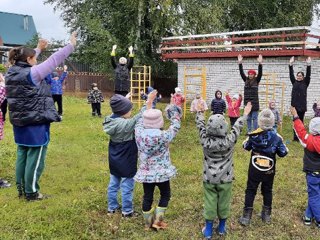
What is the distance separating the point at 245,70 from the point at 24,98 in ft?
44.2

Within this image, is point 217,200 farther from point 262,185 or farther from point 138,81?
point 138,81

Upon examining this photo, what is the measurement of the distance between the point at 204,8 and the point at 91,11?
7.38 metres

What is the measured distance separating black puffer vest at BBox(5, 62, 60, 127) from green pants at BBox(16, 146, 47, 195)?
37 cm

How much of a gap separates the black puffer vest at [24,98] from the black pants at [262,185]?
2.59 metres

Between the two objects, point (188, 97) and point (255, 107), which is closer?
point (255, 107)

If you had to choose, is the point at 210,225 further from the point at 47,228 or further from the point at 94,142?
the point at 94,142

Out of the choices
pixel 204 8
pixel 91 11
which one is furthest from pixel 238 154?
pixel 91 11

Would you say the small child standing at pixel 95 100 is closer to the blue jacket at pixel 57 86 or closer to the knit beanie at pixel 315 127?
the blue jacket at pixel 57 86

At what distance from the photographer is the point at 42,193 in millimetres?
5316

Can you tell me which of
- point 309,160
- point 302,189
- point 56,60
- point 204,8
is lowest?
point 302,189

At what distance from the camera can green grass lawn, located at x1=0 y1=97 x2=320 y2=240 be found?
4.28m

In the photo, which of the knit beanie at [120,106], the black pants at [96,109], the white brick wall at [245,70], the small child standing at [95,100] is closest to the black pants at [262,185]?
the knit beanie at [120,106]

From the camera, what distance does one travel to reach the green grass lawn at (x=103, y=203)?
14.0 feet

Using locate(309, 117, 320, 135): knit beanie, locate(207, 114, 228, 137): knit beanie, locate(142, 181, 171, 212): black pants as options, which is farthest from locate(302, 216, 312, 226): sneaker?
locate(142, 181, 171, 212): black pants
